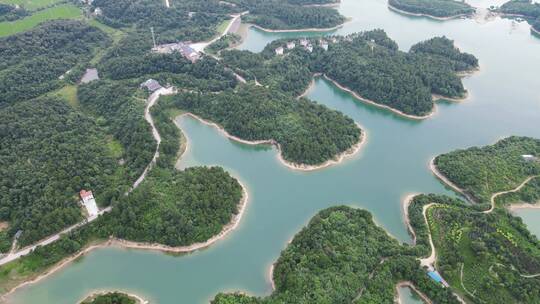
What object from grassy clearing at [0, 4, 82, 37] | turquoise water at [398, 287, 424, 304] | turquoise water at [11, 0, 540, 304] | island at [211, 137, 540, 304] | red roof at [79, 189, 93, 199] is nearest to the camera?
island at [211, 137, 540, 304]

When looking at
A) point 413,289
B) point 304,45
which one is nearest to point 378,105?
point 304,45

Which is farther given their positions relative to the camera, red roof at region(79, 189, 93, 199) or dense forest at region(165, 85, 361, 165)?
dense forest at region(165, 85, 361, 165)

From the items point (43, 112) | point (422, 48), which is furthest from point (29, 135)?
point (422, 48)

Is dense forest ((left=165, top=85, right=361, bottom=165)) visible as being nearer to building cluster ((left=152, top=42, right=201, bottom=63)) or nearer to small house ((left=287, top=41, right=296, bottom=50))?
building cluster ((left=152, top=42, right=201, bottom=63))

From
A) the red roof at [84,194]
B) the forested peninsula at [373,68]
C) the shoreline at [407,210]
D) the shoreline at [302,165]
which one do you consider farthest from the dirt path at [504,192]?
the red roof at [84,194]

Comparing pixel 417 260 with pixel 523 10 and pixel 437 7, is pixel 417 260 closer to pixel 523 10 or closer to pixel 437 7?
pixel 437 7

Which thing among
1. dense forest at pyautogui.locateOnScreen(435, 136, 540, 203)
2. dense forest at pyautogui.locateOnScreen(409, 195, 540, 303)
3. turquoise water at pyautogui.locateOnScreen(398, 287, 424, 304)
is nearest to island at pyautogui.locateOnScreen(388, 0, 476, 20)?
dense forest at pyautogui.locateOnScreen(435, 136, 540, 203)
